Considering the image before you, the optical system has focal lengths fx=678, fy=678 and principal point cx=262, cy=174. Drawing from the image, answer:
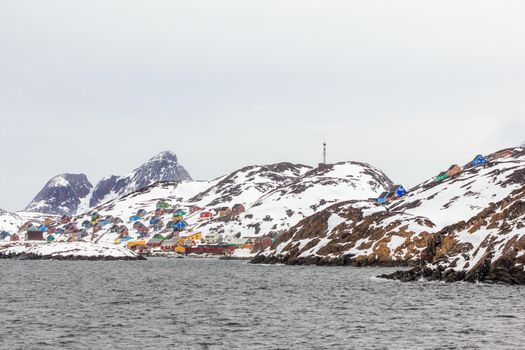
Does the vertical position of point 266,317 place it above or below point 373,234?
below

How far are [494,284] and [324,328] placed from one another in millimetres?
46278

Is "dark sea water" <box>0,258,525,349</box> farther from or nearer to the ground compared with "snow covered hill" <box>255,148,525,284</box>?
nearer to the ground

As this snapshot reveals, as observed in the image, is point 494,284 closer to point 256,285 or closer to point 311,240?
point 256,285

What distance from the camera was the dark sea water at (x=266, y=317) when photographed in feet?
151

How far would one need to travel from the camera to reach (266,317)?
60031 millimetres

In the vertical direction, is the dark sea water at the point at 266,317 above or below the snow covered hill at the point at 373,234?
below

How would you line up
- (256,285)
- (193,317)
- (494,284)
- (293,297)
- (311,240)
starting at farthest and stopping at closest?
(311,240), (256,285), (494,284), (293,297), (193,317)

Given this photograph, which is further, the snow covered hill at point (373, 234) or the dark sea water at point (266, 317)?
the snow covered hill at point (373, 234)

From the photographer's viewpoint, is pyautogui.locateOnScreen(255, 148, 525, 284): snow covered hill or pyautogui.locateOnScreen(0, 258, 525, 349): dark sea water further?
pyautogui.locateOnScreen(255, 148, 525, 284): snow covered hill

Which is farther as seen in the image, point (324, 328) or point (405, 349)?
point (324, 328)

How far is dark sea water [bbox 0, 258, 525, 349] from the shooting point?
4588cm

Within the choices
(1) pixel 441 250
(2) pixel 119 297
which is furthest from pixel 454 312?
(1) pixel 441 250

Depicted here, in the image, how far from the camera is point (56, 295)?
82500 millimetres

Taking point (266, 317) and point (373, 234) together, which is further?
point (373, 234)
